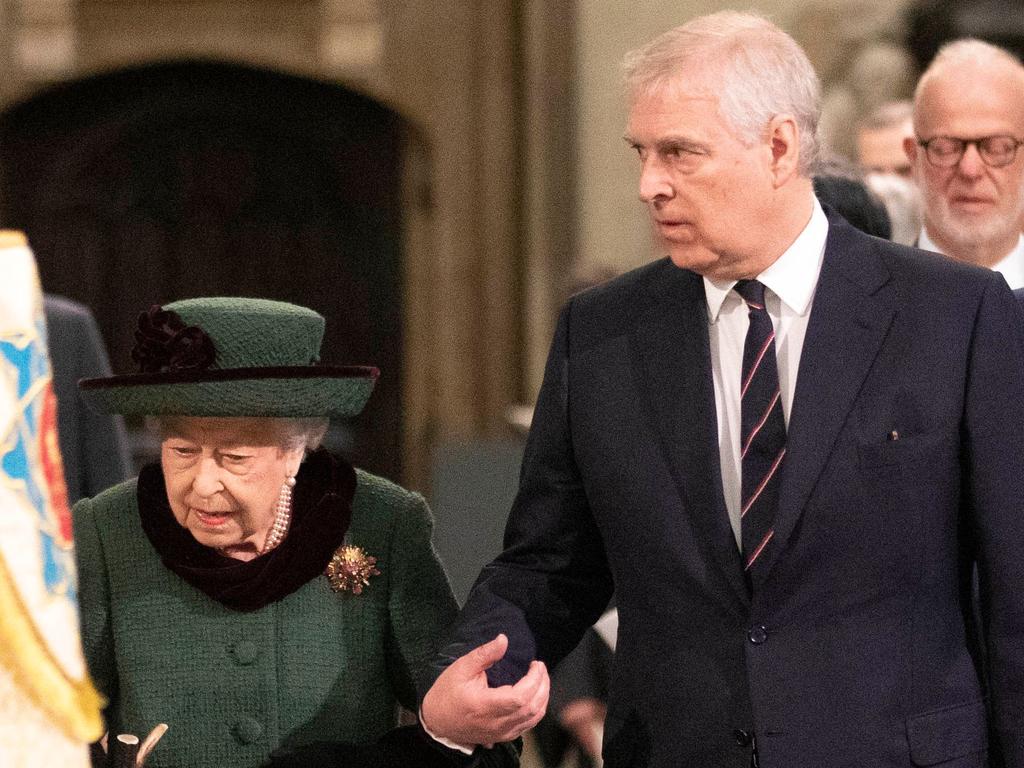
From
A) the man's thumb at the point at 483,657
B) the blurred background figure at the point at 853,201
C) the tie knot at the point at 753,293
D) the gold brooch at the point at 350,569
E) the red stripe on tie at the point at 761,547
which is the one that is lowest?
the man's thumb at the point at 483,657

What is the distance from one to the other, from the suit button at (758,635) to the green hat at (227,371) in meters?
0.65

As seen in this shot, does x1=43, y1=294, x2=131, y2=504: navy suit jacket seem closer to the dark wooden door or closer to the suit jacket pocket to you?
the suit jacket pocket

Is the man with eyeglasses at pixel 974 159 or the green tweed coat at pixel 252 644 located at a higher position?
the man with eyeglasses at pixel 974 159

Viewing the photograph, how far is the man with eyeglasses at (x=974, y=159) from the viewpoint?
339 centimetres

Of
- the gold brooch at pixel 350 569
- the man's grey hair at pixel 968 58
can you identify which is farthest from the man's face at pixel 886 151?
the gold brooch at pixel 350 569

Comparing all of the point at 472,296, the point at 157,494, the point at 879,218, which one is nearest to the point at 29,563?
the point at 157,494

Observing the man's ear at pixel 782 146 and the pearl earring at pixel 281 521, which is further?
the pearl earring at pixel 281 521

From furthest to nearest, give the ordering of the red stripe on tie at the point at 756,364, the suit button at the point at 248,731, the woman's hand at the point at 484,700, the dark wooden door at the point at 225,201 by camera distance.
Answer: the dark wooden door at the point at 225,201 → the suit button at the point at 248,731 → the red stripe on tie at the point at 756,364 → the woman's hand at the point at 484,700

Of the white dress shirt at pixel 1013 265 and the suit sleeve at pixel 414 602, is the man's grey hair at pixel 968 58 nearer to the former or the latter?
the white dress shirt at pixel 1013 265

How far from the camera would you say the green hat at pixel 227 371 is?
258 cm

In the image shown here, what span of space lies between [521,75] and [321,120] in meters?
Answer: 0.87

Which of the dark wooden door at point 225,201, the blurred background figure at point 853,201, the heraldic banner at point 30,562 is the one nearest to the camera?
the heraldic banner at point 30,562

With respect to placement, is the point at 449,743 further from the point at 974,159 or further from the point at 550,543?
the point at 974,159

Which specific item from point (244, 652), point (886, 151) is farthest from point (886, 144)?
point (244, 652)
